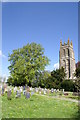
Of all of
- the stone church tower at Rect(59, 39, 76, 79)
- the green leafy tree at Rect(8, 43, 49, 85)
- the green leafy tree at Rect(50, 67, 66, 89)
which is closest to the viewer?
the green leafy tree at Rect(8, 43, 49, 85)

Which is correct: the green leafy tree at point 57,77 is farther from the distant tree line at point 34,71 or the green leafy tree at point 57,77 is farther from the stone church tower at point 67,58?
the stone church tower at point 67,58

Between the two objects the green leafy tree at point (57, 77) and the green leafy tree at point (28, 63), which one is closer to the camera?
the green leafy tree at point (28, 63)

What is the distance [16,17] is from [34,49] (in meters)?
5.23

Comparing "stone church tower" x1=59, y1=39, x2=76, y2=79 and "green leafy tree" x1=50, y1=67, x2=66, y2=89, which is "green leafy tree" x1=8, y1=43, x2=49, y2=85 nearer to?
"green leafy tree" x1=50, y1=67, x2=66, y2=89

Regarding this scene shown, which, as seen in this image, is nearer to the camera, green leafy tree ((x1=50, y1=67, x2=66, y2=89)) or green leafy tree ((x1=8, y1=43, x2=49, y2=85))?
green leafy tree ((x1=8, y1=43, x2=49, y2=85))

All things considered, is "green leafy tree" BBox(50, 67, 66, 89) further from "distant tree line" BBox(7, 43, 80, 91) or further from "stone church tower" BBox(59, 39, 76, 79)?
"stone church tower" BBox(59, 39, 76, 79)

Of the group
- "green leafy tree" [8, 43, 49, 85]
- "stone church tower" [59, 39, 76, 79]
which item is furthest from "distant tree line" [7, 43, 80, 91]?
"stone church tower" [59, 39, 76, 79]

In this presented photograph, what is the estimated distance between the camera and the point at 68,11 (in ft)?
9.84

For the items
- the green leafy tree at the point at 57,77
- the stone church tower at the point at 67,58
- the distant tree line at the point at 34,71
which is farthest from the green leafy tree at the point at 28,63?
the stone church tower at the point at 67,58

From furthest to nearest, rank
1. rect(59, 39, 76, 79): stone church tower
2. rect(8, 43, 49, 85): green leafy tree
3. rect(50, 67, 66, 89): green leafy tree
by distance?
rect(59, 39, 76, 79): stone church tower < rect(50, 67, 66, 89): green leafy tree < rect(8, 43, 49, 85): green leafy tree

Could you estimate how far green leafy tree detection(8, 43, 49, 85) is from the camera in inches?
311

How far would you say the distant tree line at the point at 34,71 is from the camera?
25.9 ft

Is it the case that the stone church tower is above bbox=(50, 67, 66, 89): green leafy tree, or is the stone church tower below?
above

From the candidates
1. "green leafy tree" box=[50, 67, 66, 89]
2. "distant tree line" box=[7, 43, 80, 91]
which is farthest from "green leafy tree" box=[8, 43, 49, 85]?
"green leafy tree" box=[50, 67, 66, 89]
